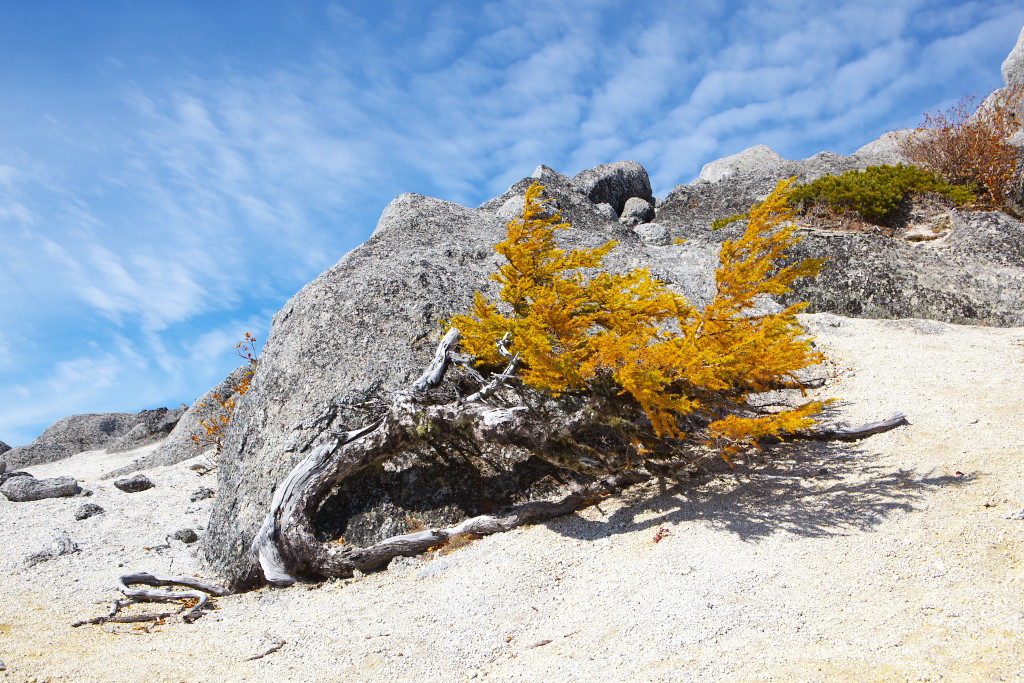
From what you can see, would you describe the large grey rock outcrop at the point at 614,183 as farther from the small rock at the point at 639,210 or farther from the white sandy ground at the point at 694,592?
the white sandy ground at the point at 694,592

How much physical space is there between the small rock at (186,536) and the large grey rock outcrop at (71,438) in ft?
41.9

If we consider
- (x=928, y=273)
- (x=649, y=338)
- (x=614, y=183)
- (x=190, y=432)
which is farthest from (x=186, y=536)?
(x=614, y=183)

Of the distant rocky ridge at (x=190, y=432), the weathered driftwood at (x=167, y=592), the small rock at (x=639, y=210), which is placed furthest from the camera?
the small rock at (x=639, y=210)

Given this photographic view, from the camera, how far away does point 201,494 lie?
1133 centimetres

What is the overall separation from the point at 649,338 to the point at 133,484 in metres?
10.4

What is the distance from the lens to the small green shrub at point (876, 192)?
627 inches

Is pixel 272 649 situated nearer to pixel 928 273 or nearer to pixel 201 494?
pixel 201 494

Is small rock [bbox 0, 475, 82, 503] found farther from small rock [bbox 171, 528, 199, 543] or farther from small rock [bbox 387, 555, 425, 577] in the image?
small rock [bbox 387, 555, 425, 577]

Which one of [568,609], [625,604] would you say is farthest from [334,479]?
[625,604]

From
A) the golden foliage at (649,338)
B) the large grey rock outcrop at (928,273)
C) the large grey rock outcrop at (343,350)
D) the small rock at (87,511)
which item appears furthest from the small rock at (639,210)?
the small rock at (87,511)

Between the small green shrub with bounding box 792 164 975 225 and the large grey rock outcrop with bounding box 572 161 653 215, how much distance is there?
7.10 metres

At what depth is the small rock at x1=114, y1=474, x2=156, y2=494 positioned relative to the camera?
11.8 m

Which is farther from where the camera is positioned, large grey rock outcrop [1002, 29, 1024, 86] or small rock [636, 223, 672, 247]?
large grey rock outcrop [1002, 29, 1024, 86]

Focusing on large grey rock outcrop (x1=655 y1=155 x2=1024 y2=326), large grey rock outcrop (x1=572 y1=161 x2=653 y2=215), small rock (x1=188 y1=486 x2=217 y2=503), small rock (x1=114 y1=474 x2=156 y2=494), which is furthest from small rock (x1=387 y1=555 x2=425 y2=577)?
large grey rock outcrop (x1=572 y1=161 x2=653 y2=215)
